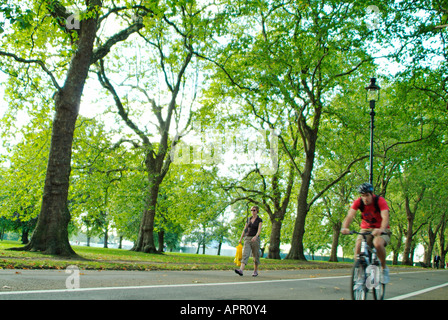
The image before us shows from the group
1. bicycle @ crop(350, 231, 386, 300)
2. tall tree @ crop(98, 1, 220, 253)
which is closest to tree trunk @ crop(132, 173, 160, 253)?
tall tree @ crop(98, 1, 220, 253)

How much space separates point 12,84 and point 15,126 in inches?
111

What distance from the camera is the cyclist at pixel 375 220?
246 inches

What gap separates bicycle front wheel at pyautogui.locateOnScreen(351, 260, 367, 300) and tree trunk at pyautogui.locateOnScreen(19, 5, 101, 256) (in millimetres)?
10482

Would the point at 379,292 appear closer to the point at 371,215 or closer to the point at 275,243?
the point at 371,215

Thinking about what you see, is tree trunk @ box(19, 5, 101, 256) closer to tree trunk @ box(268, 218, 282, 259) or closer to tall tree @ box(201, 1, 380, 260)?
tall tree @ box(201, 1, 380, 260)

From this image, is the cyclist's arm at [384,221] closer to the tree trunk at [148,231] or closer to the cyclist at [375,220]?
the cyclist at [375,220]

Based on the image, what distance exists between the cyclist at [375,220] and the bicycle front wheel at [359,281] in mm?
259

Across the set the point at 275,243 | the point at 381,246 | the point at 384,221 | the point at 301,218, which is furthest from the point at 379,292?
the point at 275,243

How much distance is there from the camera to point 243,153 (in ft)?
107

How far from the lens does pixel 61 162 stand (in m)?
14.0

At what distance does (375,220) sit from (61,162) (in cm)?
1100

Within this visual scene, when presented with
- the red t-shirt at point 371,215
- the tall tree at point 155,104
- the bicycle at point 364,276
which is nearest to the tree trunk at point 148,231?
the tall tree at point 155,104

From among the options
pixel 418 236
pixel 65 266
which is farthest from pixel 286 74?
pixel 418 236

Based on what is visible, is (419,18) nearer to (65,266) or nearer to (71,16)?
(71,16)
